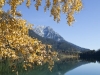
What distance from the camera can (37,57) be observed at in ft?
17.8

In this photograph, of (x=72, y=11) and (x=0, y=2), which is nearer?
(x=0, y=2)

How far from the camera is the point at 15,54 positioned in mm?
5391

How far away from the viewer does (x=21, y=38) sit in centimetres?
533

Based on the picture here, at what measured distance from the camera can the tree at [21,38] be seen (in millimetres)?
5238

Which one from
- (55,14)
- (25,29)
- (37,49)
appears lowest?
(37,49)

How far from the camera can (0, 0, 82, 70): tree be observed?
5238 millimetres

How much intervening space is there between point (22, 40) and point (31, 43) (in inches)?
9.2

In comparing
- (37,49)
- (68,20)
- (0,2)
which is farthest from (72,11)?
(0,2)

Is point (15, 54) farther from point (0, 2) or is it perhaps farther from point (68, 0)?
point (68, 0)

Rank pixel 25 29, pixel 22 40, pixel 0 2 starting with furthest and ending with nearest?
1. pixel 25 29
2. pixel 22 40
3. pixel 0 2

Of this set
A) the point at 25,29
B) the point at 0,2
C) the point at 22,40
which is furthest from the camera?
the point at 25,29

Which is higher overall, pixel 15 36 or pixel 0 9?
pixel 0 9

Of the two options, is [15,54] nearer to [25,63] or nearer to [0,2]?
[25,63]

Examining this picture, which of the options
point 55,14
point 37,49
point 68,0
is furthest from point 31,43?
point 68,0
